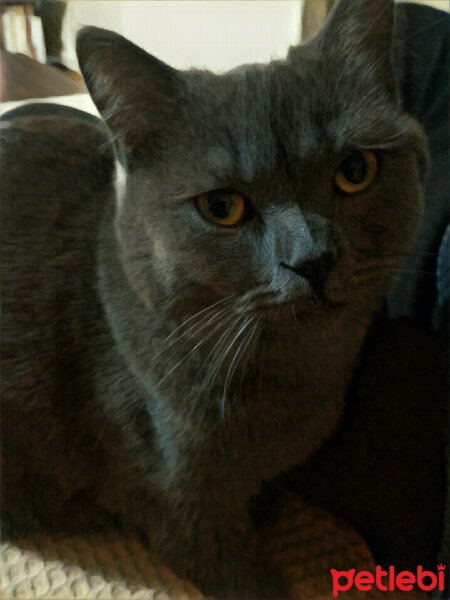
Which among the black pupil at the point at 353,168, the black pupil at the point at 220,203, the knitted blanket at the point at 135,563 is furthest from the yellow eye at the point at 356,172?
the knitted blanket at the point at 135,563

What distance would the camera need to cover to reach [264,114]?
546mm

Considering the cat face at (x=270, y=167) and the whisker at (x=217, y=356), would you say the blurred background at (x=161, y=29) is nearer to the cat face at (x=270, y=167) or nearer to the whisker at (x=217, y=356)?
the cat face at (x=270, y=167)

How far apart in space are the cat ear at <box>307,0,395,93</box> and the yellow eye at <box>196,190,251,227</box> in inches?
7.3

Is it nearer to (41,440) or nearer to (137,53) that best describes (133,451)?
(41,440)

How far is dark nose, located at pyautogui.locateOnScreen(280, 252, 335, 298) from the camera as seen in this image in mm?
507

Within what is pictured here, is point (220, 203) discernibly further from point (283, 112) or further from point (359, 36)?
point (359, 36)

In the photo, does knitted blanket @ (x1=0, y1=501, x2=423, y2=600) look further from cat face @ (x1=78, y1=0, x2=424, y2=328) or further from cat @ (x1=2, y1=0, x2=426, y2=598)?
cat face @ (x1=78, y1=0, x2=424, y2=328)

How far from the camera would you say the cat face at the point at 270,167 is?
54 centimetres

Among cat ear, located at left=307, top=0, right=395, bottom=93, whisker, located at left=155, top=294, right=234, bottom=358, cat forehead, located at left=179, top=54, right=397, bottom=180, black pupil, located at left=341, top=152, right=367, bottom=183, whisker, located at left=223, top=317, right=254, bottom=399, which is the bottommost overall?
whisker, located at left=223, top=317, right=254, bottom=399

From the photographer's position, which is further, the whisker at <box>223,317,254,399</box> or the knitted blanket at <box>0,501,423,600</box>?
the knitted blanket at <box>0,501,423,600</box>

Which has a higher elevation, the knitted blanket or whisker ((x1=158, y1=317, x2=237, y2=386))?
whisker ((x1=158, y1=317, x2=237, y2=386))

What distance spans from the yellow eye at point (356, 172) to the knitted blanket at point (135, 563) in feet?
1.53

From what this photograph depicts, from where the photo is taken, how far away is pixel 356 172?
57 cm

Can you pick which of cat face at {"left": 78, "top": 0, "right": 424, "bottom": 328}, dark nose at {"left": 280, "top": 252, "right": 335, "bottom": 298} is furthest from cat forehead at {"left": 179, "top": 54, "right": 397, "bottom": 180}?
dark nose at {"left": 280, "top": 252, "right": 335, "bottom": 298}
